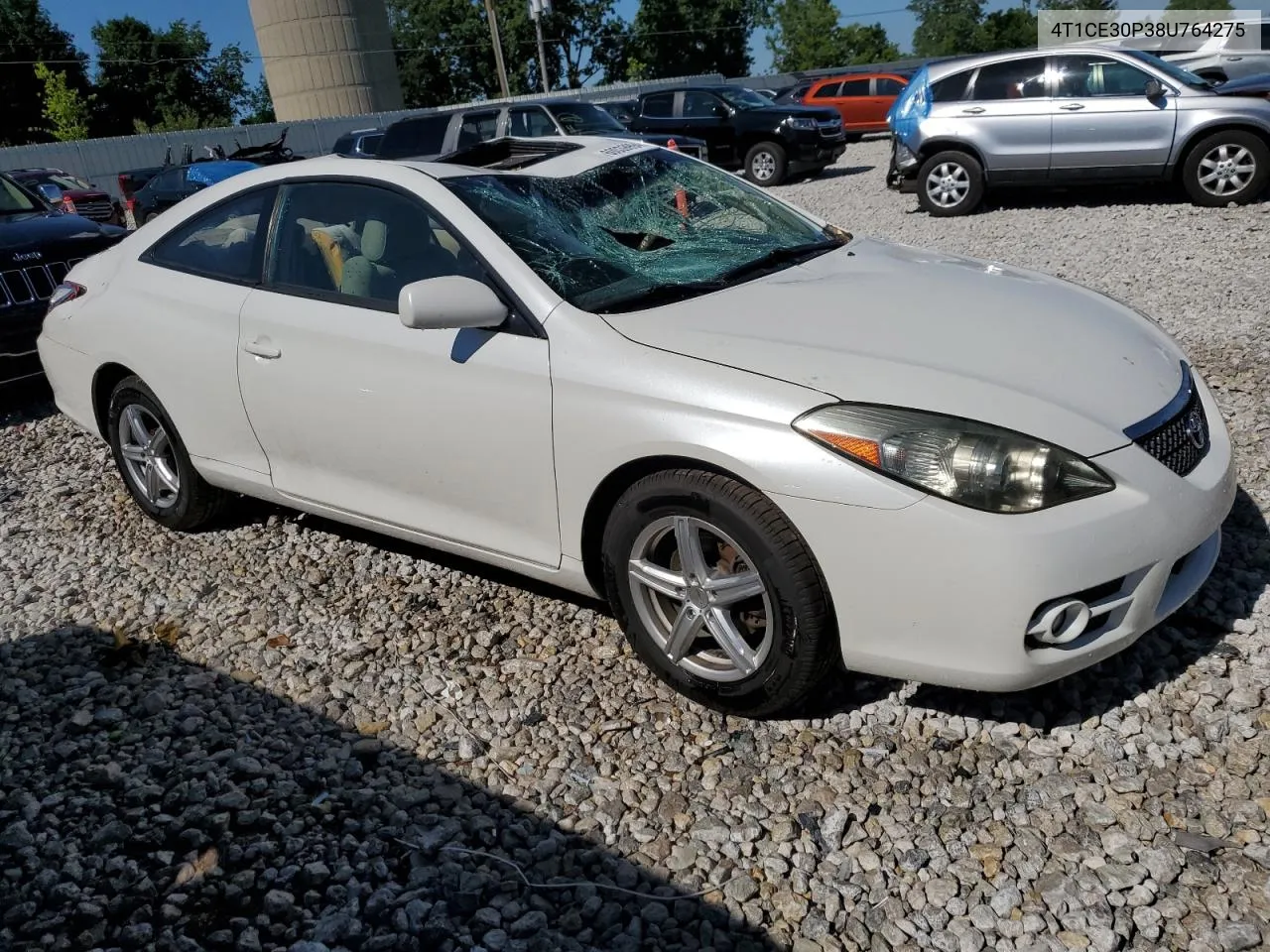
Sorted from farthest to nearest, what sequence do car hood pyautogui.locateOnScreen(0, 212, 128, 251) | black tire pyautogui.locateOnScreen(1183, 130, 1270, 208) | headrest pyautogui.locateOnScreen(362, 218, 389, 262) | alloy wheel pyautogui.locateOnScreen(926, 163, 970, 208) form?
alloy wheel pyautogui.locateOnScreen(926, 163, 970, 208), black tire pyautogui.locateOnScreen(1183, 130, 1270, 208), car hood pyautogui.locateOnScreen(0, 212, 128, 251), headrest pyautogui.locateOnScreen(362, 218, 389, 262)

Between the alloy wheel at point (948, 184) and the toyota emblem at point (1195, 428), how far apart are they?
9.01 m

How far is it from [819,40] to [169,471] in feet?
275

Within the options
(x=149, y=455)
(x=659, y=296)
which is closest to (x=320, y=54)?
(x=149, y=455)

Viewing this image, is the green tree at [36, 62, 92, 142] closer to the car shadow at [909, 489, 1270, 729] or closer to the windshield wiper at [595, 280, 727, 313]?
the windshield wiper at [595, 280, 727, 313]

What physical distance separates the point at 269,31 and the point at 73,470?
177 ft

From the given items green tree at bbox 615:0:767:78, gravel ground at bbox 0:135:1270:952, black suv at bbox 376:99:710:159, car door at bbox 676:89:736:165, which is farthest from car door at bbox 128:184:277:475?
green tree at bbox 615:0:767:78

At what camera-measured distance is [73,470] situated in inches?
231

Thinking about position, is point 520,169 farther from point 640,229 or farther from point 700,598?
point 700,598

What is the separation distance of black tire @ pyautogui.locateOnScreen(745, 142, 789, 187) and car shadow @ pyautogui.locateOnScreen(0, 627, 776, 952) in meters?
14.9

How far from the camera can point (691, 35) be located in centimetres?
7588

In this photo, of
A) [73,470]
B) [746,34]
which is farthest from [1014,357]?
[746,34]

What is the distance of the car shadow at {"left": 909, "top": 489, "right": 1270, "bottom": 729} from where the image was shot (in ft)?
9.75

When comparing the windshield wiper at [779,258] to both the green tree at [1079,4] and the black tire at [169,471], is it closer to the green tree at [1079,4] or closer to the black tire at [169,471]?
the black tire at [169,471]

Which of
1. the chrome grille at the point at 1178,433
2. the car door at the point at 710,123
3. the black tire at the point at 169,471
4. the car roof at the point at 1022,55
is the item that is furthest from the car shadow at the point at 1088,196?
the black tire at the point at 169,471
